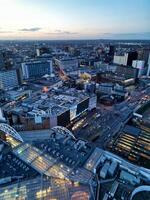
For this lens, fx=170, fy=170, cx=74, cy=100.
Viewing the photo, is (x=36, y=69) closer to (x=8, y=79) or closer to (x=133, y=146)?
(x=8, y=79)

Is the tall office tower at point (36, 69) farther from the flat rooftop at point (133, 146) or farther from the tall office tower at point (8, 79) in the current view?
the flat rooftop at point (133, 146)

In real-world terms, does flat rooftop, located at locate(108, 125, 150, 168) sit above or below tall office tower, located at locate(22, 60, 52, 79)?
below

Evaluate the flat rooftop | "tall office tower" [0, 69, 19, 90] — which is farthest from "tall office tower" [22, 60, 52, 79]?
the flat rooftop

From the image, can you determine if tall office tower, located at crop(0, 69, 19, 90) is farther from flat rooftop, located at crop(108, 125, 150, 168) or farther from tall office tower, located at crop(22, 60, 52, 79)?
flat rooftop, located at crop(108, 125, 150, 168)

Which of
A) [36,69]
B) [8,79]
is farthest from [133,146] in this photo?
[36,69]

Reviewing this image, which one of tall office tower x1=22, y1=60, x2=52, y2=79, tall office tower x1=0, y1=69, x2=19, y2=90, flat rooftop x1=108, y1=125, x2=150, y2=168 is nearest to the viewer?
flat rooftop x1=108, y1=125, x2=150, y2=168

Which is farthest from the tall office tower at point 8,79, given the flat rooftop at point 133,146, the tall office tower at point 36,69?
the flat rooftop at point 133,146
